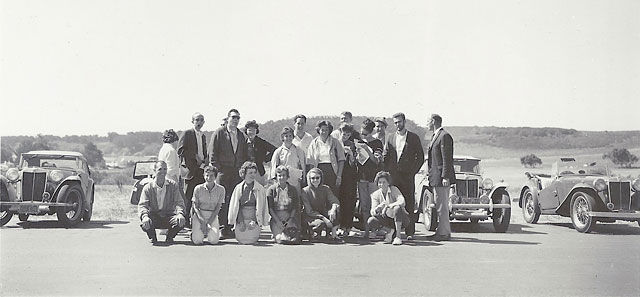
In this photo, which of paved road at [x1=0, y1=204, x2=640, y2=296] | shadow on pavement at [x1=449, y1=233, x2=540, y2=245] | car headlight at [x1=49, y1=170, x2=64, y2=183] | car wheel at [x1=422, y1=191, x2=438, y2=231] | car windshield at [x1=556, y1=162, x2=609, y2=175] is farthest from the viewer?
car windshield at [x1=556, y1=162, x2=609, y2=175]

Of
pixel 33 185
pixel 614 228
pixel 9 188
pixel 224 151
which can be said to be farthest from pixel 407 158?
pixel 9 188

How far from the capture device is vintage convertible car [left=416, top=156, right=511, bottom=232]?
1155 cm

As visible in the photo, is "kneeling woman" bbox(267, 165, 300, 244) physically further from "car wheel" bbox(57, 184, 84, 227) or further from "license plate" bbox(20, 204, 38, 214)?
"license plate" bbox(20, 204, 38, 214)

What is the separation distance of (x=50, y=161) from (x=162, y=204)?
5.20 m

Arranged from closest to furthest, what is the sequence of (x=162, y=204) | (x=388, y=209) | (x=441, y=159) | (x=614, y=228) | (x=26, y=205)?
(x=162, y=204) < (x=388, y=209) < (x=441, y=159) < (x=26, y=205) < (x=614, y=228)

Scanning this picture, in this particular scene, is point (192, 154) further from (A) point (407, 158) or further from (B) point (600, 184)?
(B) point (600, 184)

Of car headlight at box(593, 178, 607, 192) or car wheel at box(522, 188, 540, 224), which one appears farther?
car wheel at box(522, 188, 540, 224)

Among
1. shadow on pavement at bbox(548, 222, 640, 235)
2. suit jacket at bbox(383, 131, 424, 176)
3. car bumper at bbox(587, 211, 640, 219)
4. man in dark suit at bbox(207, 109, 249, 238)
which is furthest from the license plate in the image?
shadow on pavement at bbox(548, 222, 640, 235)

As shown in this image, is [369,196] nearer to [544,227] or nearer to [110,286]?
[544,227]

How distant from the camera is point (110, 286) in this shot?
6.24 metres

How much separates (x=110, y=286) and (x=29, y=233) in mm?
5207

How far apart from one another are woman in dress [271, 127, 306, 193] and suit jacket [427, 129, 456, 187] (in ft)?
6.82

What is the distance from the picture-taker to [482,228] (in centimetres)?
1250

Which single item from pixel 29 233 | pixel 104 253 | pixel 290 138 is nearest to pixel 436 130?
pixel 290 138
